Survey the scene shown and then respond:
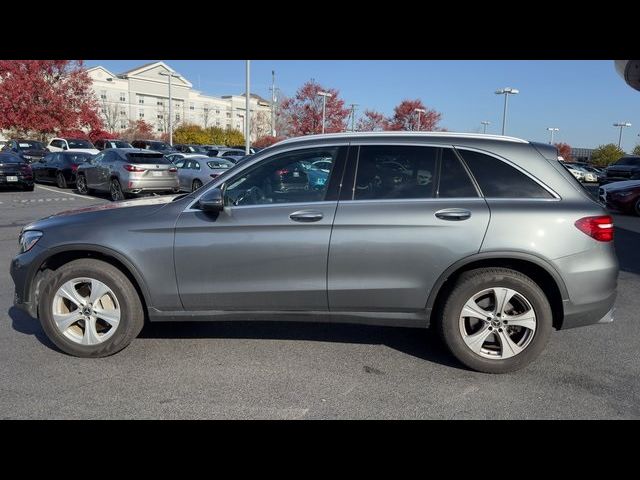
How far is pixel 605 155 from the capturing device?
52125mm

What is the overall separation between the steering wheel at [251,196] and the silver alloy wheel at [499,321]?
182 cm

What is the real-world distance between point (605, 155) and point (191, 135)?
4480cm

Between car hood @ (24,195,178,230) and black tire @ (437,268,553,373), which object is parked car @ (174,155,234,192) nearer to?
car hood @ (24,195,178,230)

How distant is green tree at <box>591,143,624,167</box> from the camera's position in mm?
51375

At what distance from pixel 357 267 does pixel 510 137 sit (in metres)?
1.68

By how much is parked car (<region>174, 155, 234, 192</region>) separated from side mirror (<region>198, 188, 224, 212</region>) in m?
12.7

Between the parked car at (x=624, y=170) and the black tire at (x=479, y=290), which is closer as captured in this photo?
the black tire at (x=479, y=290)

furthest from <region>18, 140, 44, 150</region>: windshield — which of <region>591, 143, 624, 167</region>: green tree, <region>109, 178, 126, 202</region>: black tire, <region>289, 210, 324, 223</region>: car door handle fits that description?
<region>591, 143, 624, 167</region>: green tree

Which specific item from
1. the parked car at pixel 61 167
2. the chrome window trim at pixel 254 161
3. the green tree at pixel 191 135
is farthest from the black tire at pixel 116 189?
the green tree at pixel 191 135

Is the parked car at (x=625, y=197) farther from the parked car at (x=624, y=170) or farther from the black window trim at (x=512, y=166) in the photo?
the black window trim at (x=512, y=166)

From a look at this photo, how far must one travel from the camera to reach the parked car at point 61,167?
18.0 metres

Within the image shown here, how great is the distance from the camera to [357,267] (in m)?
3.75
